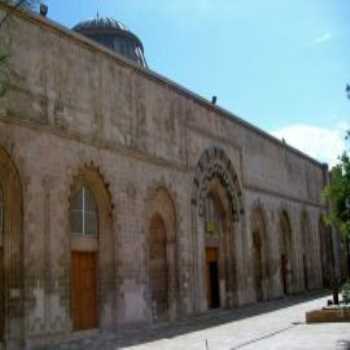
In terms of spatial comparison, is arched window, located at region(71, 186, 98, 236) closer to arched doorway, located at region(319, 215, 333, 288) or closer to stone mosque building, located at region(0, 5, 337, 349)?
stone mosque building, located at region(0, 5, 337, 349)

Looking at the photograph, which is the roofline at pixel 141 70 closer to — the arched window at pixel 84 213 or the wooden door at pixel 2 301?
the arched window at pixel 84 213

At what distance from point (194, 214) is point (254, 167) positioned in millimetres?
6587

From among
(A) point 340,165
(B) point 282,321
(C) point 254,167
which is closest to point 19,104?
(A) point 340,165

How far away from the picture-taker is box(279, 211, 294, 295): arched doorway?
27078 millimetres

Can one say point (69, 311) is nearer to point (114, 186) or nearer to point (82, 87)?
point (114, 186)

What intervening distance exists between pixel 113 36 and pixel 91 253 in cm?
1601

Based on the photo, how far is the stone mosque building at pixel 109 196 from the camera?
39.4 feet

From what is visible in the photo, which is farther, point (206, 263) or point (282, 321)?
point (206, 263)

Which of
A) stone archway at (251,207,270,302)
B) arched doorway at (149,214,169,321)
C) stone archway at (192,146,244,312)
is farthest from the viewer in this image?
stone archway at (251,207,270,302)

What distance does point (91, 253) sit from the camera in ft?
46.9

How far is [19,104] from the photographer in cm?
1222

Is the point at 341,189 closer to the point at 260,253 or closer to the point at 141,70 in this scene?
the point at 141,70

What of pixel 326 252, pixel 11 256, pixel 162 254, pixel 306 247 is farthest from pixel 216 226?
pixel 326 252

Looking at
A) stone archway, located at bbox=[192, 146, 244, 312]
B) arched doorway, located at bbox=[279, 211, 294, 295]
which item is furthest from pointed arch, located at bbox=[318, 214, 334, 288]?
stone archway, located at bbox=[192, 146, 244, 312]
